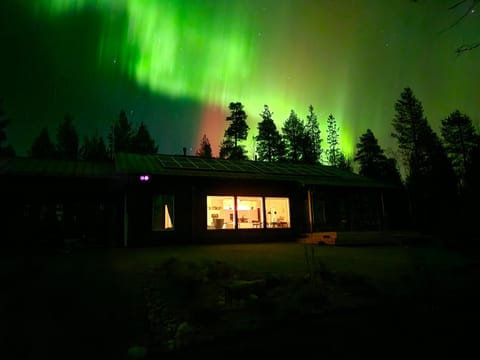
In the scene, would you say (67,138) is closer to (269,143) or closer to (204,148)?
(204,148)

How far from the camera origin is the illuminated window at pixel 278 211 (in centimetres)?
1484

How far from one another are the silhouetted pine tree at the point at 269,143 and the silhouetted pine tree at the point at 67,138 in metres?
23.6

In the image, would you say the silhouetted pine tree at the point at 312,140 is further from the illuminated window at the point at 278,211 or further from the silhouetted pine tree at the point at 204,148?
the illuminated window at the point at 278,211

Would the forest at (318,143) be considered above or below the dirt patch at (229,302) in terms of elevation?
above

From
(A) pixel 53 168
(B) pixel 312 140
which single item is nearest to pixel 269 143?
(B) pixel 312 140

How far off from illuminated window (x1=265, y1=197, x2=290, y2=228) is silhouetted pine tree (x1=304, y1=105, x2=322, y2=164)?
22.5 metres

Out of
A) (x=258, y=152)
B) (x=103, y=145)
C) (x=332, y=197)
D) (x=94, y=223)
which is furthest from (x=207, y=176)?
(x=103, y=145)

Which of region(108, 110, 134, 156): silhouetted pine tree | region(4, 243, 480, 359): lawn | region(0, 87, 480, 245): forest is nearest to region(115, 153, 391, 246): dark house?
region(4, 243, 480, 359): lawn

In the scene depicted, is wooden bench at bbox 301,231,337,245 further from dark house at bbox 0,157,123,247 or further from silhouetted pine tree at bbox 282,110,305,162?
silhouetted pine tree at bbox 282,110,305,162

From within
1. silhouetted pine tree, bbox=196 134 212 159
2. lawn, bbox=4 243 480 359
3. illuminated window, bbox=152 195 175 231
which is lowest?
lawn, bbox=4 243 480 359

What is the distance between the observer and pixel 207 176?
1280cm

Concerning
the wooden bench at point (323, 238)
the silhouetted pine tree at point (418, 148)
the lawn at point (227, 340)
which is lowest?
the lawn at point (227, 340)

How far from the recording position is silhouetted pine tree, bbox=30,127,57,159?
3662cm

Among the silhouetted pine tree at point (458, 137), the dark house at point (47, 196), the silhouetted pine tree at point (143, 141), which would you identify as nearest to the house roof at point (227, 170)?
the dark house at point (47, 196)
